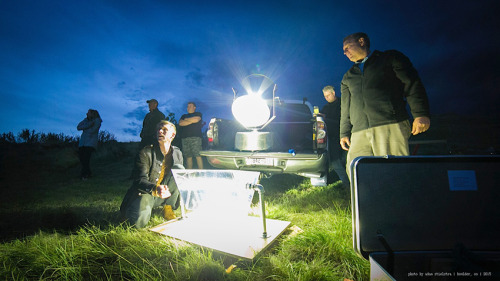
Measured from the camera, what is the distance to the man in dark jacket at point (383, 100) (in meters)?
2.04

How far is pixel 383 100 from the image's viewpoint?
7.09ft

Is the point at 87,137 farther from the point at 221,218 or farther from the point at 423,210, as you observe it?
the point at 423,210

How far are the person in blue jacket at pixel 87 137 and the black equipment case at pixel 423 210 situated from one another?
660 centimetres

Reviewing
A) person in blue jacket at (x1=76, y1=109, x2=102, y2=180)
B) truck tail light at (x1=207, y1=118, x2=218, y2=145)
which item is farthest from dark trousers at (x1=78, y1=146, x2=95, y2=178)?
truck tail light at (x1=207, y1=118, x2=218, y2=145)

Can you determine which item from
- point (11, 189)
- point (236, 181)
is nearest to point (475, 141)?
point (236, 181)

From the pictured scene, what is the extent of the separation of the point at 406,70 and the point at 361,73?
16.7 inches

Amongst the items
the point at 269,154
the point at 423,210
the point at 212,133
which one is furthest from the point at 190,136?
the point at 423,210

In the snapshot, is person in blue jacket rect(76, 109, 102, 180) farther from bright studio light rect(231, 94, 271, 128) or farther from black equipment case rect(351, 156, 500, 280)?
black equipment case rect(351, 156, 500, 280)

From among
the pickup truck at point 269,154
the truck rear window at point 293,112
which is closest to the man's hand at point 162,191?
the pickup truck at point 269,154

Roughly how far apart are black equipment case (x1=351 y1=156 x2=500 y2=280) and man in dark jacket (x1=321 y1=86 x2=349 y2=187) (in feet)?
8.41

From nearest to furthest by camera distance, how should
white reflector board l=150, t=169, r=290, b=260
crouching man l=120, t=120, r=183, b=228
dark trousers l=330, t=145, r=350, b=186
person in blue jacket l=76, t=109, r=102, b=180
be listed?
white reflector board l=150, t=169, r=290, b=260
crouching man l=120, t=120, r=183, b=228
dark trousers l=330, t=145, r=350, b=186
person in blue jacket l=76, t=109, r=102, b=180

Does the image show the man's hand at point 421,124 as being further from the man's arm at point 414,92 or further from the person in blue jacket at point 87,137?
the person in blue jacket at point 87,137

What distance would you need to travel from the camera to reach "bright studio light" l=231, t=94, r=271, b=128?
3102mm

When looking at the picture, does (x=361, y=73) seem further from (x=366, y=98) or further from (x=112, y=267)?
(x=112, y=267)
